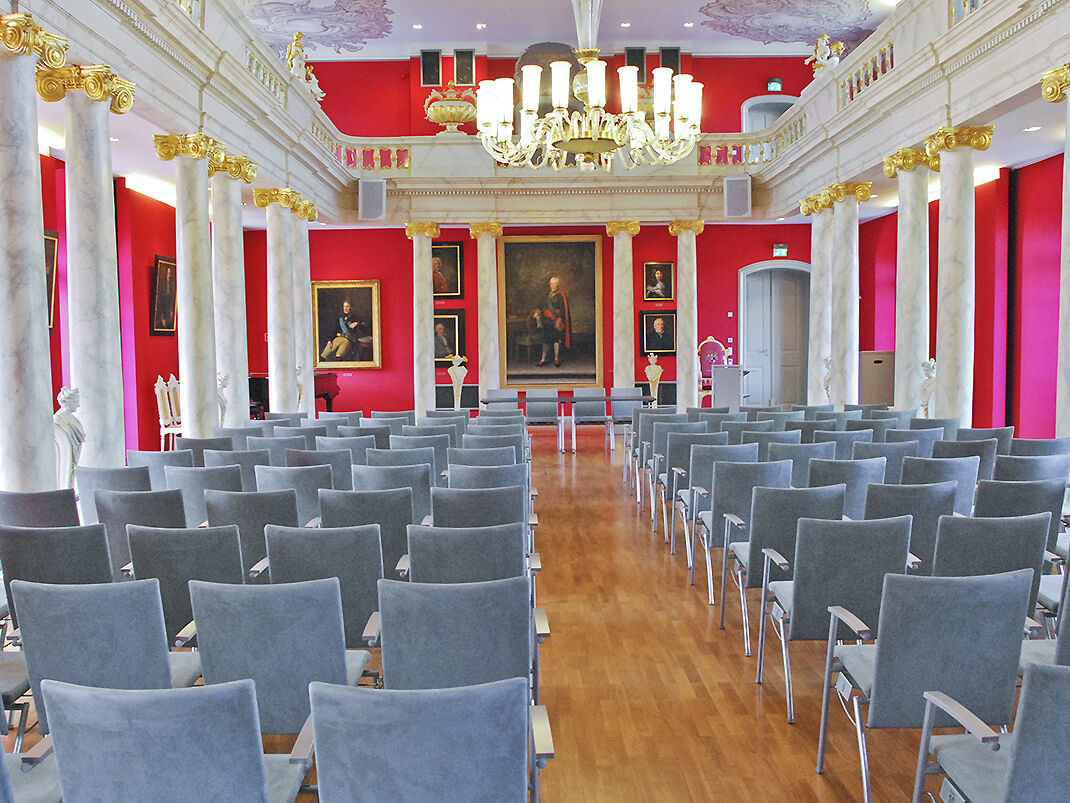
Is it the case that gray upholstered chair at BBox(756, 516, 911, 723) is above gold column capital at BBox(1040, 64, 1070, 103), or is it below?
below

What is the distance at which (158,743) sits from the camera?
2.04 metres

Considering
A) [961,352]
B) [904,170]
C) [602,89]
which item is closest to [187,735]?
[602,89]

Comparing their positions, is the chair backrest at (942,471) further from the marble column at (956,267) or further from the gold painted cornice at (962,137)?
the gold painted cornice at (962,137)

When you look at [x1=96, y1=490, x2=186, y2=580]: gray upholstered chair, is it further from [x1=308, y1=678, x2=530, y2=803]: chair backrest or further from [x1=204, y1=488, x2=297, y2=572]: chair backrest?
[x1=308, y1=678, x2=530, y2=803]: chair backrest

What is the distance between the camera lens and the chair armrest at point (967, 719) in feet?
7.79

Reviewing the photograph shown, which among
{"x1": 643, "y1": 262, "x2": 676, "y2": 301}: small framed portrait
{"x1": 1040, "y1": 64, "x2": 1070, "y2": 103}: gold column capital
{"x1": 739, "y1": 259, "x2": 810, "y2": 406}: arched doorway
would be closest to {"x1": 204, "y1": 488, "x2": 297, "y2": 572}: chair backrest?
{"x1": 1040, "y1": 64, "x2": 1070, "y2": 103}: gold column capital

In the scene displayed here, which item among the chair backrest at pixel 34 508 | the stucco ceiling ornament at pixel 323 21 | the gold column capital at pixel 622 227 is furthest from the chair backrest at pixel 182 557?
the gold column capital at pixel 622 227

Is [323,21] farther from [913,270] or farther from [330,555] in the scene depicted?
[330,555]

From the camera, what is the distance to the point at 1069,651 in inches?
113

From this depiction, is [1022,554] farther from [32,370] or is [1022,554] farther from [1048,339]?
[1048,339]

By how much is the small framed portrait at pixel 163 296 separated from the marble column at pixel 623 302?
8.15 m

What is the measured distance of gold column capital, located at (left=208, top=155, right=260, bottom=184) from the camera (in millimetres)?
10430

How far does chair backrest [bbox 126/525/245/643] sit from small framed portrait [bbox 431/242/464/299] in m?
16.2

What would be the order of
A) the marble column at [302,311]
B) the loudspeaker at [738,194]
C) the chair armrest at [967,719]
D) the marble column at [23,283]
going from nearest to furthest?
the chair armrest at [967,719], the marble column at [23,283], the marble column at [302,311], the loudspeaker at [738,194]
